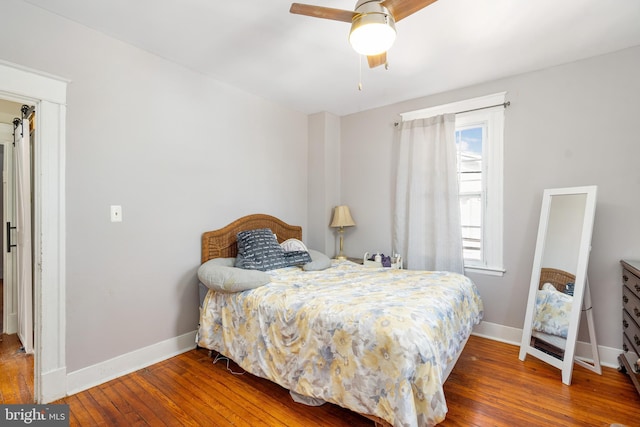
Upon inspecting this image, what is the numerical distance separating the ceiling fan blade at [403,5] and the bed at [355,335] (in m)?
1.64

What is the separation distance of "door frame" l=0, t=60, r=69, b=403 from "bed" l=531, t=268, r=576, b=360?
11.9ft

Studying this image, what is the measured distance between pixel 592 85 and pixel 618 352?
223 cm

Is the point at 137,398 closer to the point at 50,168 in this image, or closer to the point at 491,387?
the point at 50,168

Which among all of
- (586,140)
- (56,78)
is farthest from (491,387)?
(56,78)

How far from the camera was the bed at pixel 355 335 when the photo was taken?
1.50 meters

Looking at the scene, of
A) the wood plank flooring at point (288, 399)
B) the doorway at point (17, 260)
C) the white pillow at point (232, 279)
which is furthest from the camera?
the doorway at point (17, 260)

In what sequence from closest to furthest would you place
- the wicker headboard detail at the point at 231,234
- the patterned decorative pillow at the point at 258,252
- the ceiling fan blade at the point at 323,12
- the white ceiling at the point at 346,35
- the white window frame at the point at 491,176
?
the ceiling fan blade at the point at 323,12 < the white ceiling at the point at 346,35 < the patterned decorative pillow at the point at 258,252 < the wicker headboard detail at the point at 231,234 < the white window frame at the point at 491,176

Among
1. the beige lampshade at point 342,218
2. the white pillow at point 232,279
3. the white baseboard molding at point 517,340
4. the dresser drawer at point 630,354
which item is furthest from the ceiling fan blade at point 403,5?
the white baseboard molding at point 517,340

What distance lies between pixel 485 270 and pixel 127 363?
3334mm

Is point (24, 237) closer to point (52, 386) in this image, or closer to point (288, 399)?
point (52, 386)

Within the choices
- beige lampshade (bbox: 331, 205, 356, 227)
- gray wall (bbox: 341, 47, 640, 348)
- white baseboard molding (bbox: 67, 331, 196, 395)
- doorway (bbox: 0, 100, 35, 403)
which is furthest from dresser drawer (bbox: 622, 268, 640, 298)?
doorway (bbox: 0, 100, 35, 403)

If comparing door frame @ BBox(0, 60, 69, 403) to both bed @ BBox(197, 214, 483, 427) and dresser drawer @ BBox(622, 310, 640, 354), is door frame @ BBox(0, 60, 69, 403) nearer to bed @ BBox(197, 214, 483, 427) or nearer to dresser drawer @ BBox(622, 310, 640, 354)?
bed @ BBox(197, 214, 483, 427)

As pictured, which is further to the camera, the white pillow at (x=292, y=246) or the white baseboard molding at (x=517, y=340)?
the white pillow at (x=292, y=246)

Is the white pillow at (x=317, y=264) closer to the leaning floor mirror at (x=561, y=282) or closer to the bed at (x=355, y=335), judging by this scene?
the bed at (x=355, y=335)
